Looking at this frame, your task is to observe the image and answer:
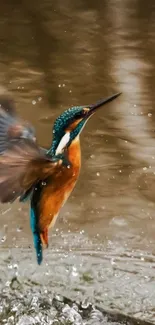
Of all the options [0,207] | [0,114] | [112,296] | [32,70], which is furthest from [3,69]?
[0,114]

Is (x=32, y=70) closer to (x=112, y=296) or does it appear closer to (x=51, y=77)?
(x=51, y=77)

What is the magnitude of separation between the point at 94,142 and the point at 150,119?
0.50 m

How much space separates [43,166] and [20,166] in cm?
6

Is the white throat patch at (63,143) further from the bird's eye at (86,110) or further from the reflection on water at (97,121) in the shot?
the reflection on water at (97,121)

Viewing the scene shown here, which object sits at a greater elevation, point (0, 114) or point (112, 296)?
point (0, 114)

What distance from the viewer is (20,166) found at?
1.85m

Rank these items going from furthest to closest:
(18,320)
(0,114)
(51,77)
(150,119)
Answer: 1. (51,77)
2. (150,119)
3. (18,320)
4. (0,114)

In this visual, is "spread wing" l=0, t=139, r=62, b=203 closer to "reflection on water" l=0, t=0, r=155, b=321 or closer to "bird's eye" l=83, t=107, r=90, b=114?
"bird's eye" l=83, t=107, r=90, b=114

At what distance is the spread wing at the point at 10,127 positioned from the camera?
2.01 m

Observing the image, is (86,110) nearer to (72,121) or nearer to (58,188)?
(72,121)

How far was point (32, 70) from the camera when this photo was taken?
5160mm

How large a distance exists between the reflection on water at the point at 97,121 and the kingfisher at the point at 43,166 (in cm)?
74

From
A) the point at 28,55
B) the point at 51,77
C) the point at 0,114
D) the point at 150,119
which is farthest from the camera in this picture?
the point at 28,55

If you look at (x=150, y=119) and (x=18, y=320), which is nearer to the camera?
(x=18, y=320)
